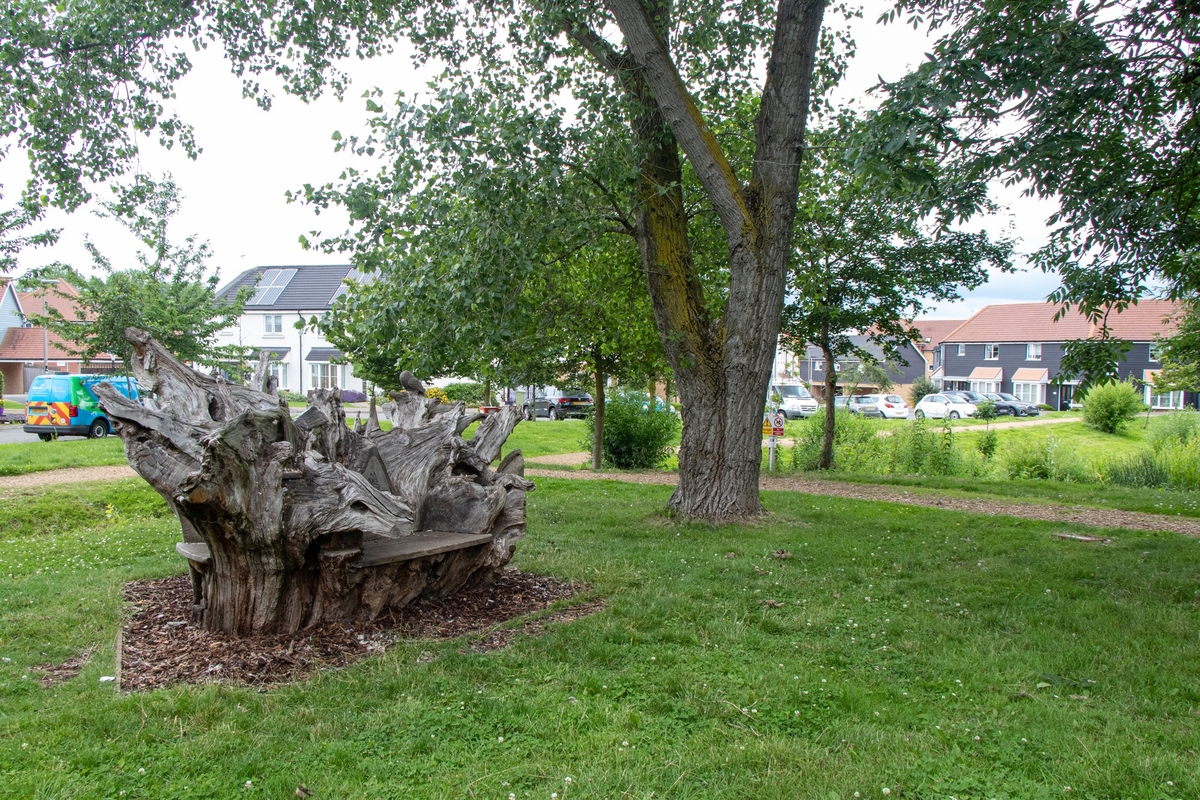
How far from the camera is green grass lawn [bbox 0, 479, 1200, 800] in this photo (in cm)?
315

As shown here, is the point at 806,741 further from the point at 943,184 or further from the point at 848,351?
the point at 848,351

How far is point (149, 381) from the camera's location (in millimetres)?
5188

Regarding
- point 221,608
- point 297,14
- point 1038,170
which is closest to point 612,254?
point 297,14

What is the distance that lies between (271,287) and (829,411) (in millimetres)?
40583

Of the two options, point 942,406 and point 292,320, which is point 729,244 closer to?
point 942,406

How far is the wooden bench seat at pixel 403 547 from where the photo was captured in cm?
481

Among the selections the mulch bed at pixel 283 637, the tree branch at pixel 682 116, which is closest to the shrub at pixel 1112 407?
the tree branch at pixel 682 116

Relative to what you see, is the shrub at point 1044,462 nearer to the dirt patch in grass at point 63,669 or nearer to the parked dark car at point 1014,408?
the dirt patch in grass at point 63,669

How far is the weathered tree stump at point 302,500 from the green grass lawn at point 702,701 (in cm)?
62

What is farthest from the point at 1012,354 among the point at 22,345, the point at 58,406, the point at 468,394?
the point at 22,345

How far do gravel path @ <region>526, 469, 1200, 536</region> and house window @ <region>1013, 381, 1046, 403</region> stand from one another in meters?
46.1

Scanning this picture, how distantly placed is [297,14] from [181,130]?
201 cm

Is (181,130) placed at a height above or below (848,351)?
above

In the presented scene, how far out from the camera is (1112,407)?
30.4m
